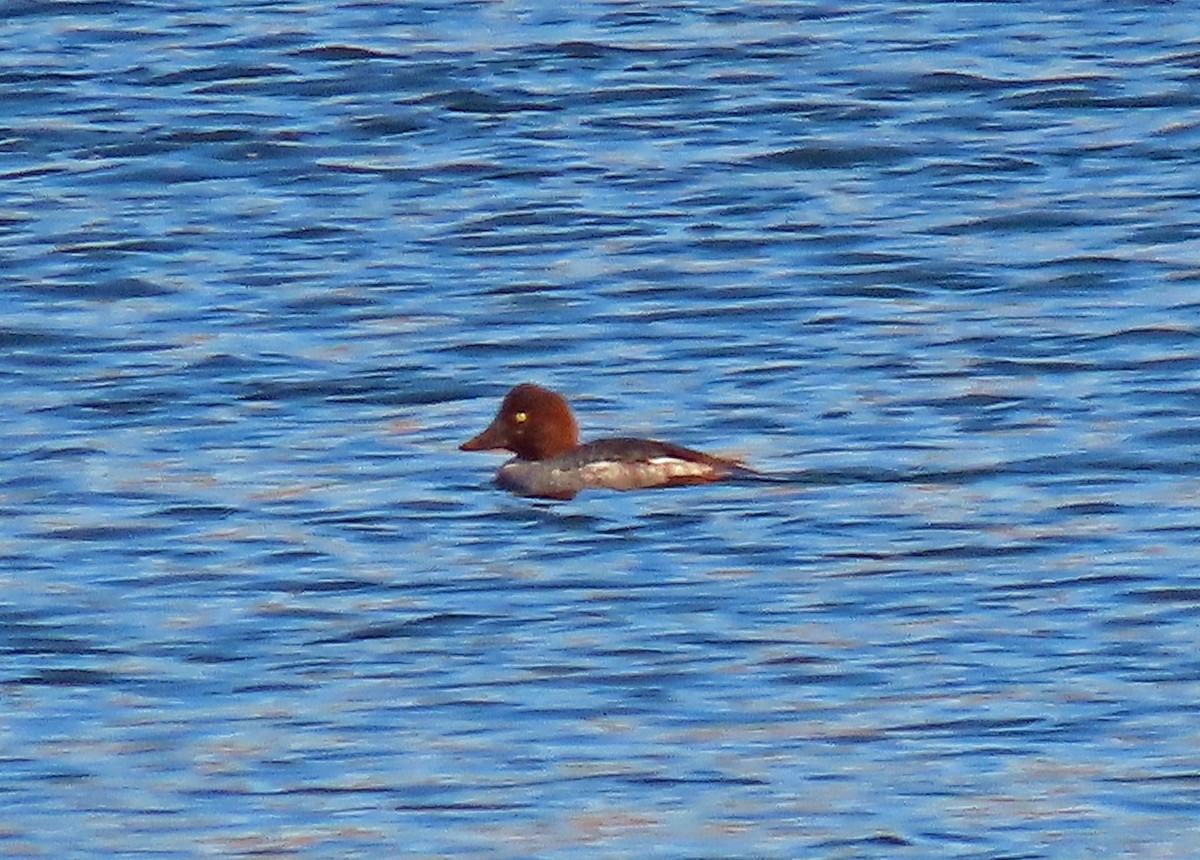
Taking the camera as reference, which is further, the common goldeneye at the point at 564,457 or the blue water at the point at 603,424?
the common goldeneye at the point at 564,457

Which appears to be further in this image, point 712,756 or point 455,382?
point 455,382

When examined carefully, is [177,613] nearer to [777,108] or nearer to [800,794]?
[800,794]

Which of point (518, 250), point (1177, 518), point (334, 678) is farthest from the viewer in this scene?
point (518, 250)

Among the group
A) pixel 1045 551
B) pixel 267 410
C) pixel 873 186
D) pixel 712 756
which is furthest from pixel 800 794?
pixel 873 186

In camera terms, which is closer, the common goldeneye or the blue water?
the blue water
